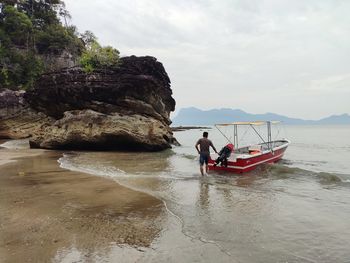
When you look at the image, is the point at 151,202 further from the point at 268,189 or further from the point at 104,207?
the point at 268,189

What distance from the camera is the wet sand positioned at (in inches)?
226

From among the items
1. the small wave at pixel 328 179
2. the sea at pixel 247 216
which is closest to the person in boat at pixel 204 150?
the sea at pixel 247 216

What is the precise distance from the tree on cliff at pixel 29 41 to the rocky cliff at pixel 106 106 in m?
19.0

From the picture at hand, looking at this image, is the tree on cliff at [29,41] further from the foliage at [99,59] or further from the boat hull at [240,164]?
the boat hull at [240,164]

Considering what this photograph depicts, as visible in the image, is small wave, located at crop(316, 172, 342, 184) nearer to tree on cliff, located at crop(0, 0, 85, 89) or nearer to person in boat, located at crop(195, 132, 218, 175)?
person in boat, located at crop(195, 132, 218, 175)

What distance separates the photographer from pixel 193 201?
9.70 metres

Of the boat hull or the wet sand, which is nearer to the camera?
the wet sand

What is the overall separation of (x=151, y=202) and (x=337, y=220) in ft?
15.9

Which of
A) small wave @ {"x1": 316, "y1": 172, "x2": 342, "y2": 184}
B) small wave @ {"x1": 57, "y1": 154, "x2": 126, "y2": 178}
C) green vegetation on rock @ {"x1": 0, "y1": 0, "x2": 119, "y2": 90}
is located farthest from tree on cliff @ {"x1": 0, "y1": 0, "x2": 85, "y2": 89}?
small wave @ {"x1": 316, "y1": 172, "x2": 342, "y2": 184}

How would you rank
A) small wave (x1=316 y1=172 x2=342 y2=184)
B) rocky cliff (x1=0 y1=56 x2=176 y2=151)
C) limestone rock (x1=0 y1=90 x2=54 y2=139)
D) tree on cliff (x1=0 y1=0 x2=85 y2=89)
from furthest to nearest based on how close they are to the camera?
tree on cliff (x1=0 y1=0 x2=85 y2=89)
limestone rock (x1=0 y1=90 x2=54 y2=139)
rocky cliff (x1=0 y1=56 x2=176 y2=151)
small wave (x1=316 y1=172 x2=342 y2=184)

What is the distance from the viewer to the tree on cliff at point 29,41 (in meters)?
44.8

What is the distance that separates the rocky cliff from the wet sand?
1244 centimetres

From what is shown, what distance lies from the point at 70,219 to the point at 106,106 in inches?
733

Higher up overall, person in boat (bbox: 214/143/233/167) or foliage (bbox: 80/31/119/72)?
foliage (bbox: 80/31/119/72)
